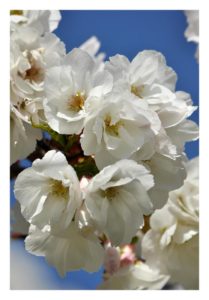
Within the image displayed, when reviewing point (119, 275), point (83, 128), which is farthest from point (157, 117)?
point (119, 275)

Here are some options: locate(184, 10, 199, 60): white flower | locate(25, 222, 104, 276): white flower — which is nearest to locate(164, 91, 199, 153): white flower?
locate(25, 222, 104, 276): white flower

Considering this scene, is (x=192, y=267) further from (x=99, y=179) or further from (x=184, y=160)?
(x=99, y=179)

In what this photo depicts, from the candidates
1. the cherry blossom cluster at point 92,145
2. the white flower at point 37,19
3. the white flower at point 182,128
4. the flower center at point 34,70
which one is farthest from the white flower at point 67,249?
the white flower at point 37,19

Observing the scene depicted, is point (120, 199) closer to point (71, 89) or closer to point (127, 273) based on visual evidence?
point (71, 89)

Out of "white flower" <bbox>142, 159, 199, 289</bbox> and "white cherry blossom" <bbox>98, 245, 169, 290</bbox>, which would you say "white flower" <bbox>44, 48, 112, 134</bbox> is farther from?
"white cherry blossom" <bbox>98, 245, 169, 290</bbox>

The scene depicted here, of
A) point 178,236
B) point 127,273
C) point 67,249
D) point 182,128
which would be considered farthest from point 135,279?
point 182,128
